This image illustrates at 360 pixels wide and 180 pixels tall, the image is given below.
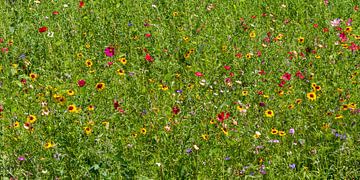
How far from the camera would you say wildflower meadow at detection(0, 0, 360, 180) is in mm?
3047

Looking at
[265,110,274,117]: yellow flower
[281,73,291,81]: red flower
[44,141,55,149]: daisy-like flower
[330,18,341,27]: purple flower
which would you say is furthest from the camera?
[330,18,341,27]: purple flower

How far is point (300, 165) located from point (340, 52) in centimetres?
182

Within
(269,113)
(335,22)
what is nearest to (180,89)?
(269,113)

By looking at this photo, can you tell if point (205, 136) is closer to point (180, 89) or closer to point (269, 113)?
point (269, 113)

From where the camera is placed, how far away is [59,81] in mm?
4062

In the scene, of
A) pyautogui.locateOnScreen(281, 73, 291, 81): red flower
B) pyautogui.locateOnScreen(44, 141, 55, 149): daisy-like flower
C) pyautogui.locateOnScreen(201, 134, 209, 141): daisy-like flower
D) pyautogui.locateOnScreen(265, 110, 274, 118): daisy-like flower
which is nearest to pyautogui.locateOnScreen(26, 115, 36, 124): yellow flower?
pyautogui.locateOnScreen(44, 141, 55, 149): daisy-like flower

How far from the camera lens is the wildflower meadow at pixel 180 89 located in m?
3.05

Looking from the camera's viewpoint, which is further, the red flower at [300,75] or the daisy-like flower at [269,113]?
the red flower at [300,75]

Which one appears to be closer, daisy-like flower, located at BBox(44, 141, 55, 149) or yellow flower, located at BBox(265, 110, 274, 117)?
daisy-like flower, located at BBox(44, 141, 55, 149)

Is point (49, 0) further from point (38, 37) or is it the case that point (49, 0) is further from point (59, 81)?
point (59, 81)

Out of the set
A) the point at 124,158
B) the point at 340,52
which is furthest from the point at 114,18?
the point at 124,158

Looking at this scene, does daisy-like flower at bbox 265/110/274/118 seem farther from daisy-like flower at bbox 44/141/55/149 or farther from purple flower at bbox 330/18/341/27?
purple flower at bbox 330/18/341/27

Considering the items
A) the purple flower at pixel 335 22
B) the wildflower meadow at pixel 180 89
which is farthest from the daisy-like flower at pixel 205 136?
the purple flower at pixel 335 22

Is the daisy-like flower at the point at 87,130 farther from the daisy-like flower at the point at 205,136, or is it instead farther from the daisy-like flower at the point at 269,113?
the daisy-like flower at the point at 269,113
